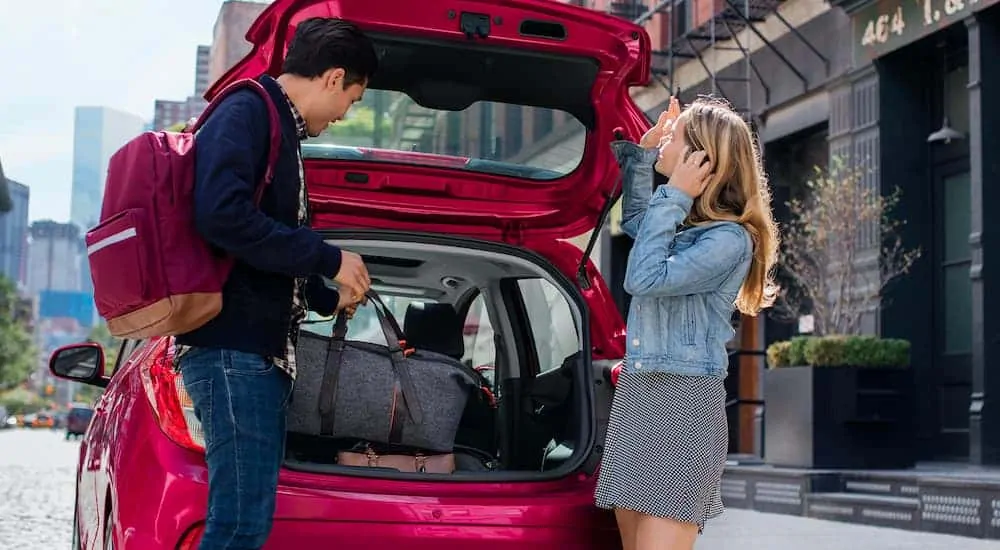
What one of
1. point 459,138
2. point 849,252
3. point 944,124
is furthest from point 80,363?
point 459,138

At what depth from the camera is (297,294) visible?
3516 mm

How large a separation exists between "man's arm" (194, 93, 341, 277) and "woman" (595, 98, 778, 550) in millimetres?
1028

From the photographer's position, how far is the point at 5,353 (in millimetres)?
112312

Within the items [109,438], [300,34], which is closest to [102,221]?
[300,34]

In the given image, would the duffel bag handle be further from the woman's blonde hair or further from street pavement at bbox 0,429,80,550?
street pavement at bbox 0,429,80,550

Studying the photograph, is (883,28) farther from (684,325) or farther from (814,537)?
(684,325)

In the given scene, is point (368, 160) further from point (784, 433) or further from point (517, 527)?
point (784, 433)

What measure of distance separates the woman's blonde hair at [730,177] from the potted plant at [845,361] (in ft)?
29.7

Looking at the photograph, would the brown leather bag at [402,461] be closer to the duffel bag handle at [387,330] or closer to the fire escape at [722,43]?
the duffel bag handle at [387,330]

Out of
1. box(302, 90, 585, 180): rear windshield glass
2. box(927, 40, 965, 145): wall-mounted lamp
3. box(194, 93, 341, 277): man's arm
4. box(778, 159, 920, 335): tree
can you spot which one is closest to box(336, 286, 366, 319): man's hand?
box(194, 93, 341, 277): man's arm

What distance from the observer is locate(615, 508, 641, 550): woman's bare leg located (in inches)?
158

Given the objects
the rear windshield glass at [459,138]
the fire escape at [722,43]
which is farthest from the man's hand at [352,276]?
the fire escape at [722,43]

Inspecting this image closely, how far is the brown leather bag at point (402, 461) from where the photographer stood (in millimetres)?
4492

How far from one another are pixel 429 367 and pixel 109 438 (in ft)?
3.53
